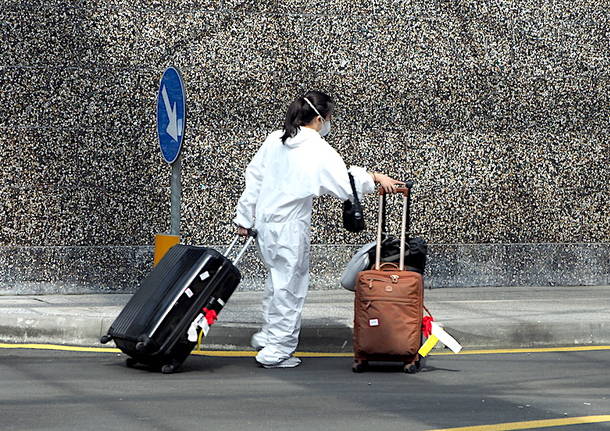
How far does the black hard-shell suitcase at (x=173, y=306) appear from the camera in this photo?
7.20m

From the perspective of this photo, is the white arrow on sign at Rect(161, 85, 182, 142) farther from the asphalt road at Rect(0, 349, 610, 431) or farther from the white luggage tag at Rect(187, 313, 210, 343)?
the white luggage tag at Rect(187, 313, 210, 343)

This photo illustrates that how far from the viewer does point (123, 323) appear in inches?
288

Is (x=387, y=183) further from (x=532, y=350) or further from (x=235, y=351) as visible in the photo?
(x=532, y=350)

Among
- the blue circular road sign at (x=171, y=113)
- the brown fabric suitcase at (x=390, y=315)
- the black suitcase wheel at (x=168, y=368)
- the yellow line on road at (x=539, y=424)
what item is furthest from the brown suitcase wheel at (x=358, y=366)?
the blue circular road sign at (x=171, y=113)

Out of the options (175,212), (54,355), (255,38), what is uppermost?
(255,38)

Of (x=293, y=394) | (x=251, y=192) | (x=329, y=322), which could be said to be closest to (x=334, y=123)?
(x=329, y=322)

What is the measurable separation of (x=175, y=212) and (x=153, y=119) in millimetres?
2326

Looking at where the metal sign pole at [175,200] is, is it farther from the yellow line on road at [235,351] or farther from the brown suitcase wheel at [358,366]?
the brown suitcase wheel at [358,366]

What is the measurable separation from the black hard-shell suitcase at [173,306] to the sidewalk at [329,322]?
1.10 m

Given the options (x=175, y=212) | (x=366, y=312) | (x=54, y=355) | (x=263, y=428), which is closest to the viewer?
(x=263, y=428)

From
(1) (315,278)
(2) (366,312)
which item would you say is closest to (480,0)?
(1) (315,278)

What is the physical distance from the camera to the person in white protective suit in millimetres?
7523

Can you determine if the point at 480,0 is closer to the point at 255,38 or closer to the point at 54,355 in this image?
the point at 255,38

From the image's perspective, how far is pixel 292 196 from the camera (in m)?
7.53
